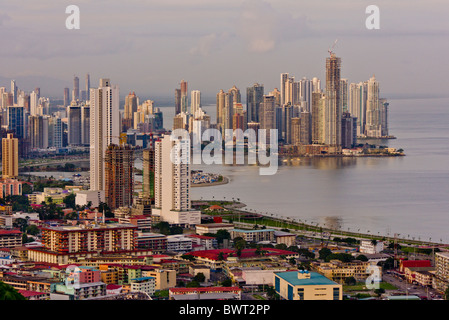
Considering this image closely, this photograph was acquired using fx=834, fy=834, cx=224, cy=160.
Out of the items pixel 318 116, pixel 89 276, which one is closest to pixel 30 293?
pixel 89 276

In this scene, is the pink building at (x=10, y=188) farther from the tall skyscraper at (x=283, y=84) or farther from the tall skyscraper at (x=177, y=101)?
the tall skyscraper at (x=283, y=84)

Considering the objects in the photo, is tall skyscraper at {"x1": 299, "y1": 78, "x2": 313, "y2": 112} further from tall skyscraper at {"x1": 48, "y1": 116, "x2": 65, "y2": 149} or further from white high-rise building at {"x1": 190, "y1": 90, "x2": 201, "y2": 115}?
tall skyscraper at {"x1": 48, "y1": 116, "x2": 65, "y2": 149}

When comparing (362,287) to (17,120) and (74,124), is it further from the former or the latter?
(74,124)

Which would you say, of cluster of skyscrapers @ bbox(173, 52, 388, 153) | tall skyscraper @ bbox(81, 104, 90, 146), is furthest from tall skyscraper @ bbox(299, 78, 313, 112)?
tall skyscraper @ bbox(81, 104, 90, 146)

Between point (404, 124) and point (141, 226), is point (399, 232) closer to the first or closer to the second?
point (141, 226)

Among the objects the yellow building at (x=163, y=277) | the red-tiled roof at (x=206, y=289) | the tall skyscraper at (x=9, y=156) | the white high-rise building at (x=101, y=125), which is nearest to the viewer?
the red-tiled roof at (x=206, y=289)


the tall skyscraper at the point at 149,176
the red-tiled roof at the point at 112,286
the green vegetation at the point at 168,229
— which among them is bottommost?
the red-tiled roof at the point at 112,286

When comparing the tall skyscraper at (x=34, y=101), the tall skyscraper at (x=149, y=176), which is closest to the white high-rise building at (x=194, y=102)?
the tall skyscraper at (x=34, y=101)
